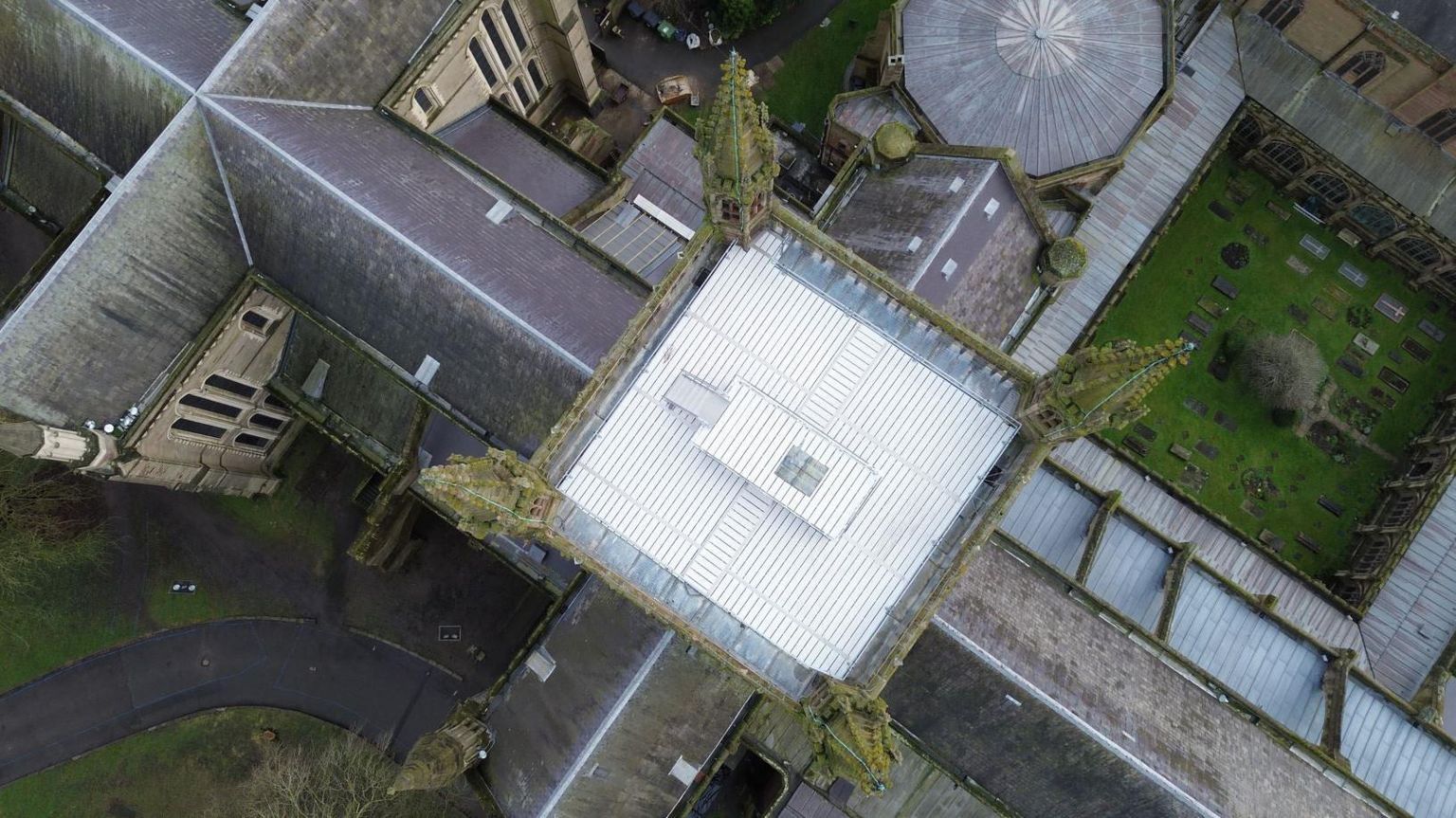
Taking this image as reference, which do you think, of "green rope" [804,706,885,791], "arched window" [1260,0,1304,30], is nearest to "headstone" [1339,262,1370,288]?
"arched window" [1260,0,1304,30]

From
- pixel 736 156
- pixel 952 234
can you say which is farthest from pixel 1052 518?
pixel 736 156

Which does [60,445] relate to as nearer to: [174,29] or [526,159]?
[174,29]

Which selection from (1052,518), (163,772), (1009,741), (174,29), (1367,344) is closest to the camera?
(1009,741)

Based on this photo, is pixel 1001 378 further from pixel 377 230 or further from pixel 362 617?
pixel 362 617

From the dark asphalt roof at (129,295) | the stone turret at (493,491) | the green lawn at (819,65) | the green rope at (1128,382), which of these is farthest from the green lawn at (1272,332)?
the dark asphalt roof at (129,295)

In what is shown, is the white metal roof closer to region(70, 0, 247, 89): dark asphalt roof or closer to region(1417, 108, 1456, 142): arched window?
region(70, 0, 247, 89): dark asphalt roof
